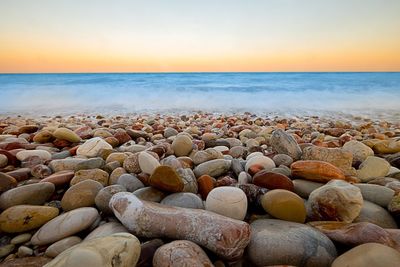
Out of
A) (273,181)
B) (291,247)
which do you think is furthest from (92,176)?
(291,247)

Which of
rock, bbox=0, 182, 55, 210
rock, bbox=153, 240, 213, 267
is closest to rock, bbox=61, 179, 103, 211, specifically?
rock, bbox=0, 182, 55, 210

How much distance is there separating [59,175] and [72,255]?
0.92 meters

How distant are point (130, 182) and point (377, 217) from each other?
1.36 m

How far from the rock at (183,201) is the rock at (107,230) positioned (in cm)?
26

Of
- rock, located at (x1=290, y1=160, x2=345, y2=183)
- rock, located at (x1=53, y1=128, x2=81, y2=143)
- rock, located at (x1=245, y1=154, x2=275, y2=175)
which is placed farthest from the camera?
rock, located at (x1=53, y1=128, x2=81, y2=143)

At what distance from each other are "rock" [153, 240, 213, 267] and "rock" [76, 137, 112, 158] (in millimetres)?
1479

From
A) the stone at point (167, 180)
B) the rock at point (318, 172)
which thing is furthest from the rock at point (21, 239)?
the rock at point (318, 172)

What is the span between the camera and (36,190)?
56.2 inches

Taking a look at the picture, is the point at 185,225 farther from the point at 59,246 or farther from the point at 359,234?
the point at 359,234

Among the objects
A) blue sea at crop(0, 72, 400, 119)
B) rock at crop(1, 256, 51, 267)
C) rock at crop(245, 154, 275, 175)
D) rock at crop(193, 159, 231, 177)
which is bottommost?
blue sea at crop(0, 72, 400, 119)

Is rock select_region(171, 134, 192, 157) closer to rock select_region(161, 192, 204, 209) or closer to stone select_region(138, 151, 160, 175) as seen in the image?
stone select_region(138, 151, 160, 175)

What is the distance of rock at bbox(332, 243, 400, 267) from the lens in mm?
843

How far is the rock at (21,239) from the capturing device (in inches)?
46.3

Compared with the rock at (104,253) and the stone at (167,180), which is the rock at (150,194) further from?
the rock at (104,253)
